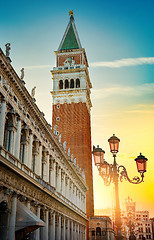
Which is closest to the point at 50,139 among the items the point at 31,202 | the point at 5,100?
the point at 31,202

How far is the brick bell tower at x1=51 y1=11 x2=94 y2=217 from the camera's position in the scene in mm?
54750

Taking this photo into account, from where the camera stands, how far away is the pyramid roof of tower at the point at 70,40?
2522 inches

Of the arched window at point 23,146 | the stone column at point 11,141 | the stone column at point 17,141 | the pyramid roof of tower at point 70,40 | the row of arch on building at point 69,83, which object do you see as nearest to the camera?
the stone column at point 11,141

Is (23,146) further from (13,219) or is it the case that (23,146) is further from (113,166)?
(113,166)

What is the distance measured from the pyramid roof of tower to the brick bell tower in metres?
0.41

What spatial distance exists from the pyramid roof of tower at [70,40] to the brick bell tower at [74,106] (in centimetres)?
41

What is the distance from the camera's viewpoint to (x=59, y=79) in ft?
198

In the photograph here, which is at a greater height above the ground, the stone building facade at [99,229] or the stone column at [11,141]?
the stone column at [11,141]

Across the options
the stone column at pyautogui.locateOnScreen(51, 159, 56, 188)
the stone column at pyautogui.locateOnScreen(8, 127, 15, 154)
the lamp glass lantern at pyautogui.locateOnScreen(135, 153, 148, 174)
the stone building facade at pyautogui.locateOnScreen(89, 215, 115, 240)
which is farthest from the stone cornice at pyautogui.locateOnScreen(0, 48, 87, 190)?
the stone building facade at pyautogui.locateOnScreen(89, 215, 115, 240)

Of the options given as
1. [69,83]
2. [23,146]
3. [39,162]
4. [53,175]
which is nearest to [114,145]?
[23,146]

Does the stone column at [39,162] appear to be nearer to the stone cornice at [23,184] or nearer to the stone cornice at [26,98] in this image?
the stone cornice at [23,184]

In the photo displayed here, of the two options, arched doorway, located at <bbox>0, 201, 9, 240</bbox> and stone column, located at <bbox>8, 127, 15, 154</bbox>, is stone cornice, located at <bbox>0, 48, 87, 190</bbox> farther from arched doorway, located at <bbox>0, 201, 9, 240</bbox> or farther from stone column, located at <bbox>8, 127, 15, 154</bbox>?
arched doorway, located at <bbox>0, 201, 9, 240</bbox>

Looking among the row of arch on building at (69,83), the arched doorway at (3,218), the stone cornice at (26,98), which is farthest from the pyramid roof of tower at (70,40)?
the arched doorway at (3,218)

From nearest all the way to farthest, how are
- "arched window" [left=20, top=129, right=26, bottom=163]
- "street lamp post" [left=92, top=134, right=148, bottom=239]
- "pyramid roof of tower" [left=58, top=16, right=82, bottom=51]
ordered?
"street lamp post" [left=92, top=134, right=148, bottom=239] → "arched window" [left=20, top=129, right=26, bottom=163] → "pyramid roof of tower" [left=58, top=16, right=82, bottom=51]
